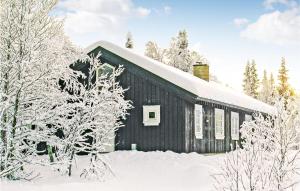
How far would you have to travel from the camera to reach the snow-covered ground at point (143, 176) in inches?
520

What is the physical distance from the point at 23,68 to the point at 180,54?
4216cm

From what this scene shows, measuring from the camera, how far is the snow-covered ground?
Result: 13211 millimetres

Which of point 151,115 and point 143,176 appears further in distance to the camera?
point 151,115

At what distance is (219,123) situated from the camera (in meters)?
24.0

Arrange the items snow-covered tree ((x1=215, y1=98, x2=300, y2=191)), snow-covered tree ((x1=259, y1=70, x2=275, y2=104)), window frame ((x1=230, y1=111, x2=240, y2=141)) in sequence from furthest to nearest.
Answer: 1. snow-covered tree ((x1=259, y1=70, x2=275, y2=104))
2. window frame ((x1=230, y1=111, x2=240, y2=141))
3. snow-covered tree ((x1=215, y1=98, x2=300, y2=191))

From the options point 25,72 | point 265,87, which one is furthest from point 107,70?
point 265,87

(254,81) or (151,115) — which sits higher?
(254,81)

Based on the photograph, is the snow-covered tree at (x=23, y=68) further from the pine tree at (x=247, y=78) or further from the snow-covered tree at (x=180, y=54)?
the pine tree at (x=247, y=78)

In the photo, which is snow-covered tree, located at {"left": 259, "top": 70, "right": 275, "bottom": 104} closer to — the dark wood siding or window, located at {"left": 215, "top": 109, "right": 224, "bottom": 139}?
window, located at {"left": 215, "top": 109, "right": 224, "bottom": 139}

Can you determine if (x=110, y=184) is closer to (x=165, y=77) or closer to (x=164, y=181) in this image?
(x=164, y=181)

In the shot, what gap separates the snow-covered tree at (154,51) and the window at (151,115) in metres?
35.7

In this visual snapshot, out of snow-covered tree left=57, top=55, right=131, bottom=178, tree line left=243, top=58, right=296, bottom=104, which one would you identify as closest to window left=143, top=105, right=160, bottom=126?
snow-covered tree left=57, top=55, right=131, bottom=178

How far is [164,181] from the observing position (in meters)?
15.4

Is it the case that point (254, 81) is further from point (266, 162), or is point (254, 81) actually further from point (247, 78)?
point (266, 162)
